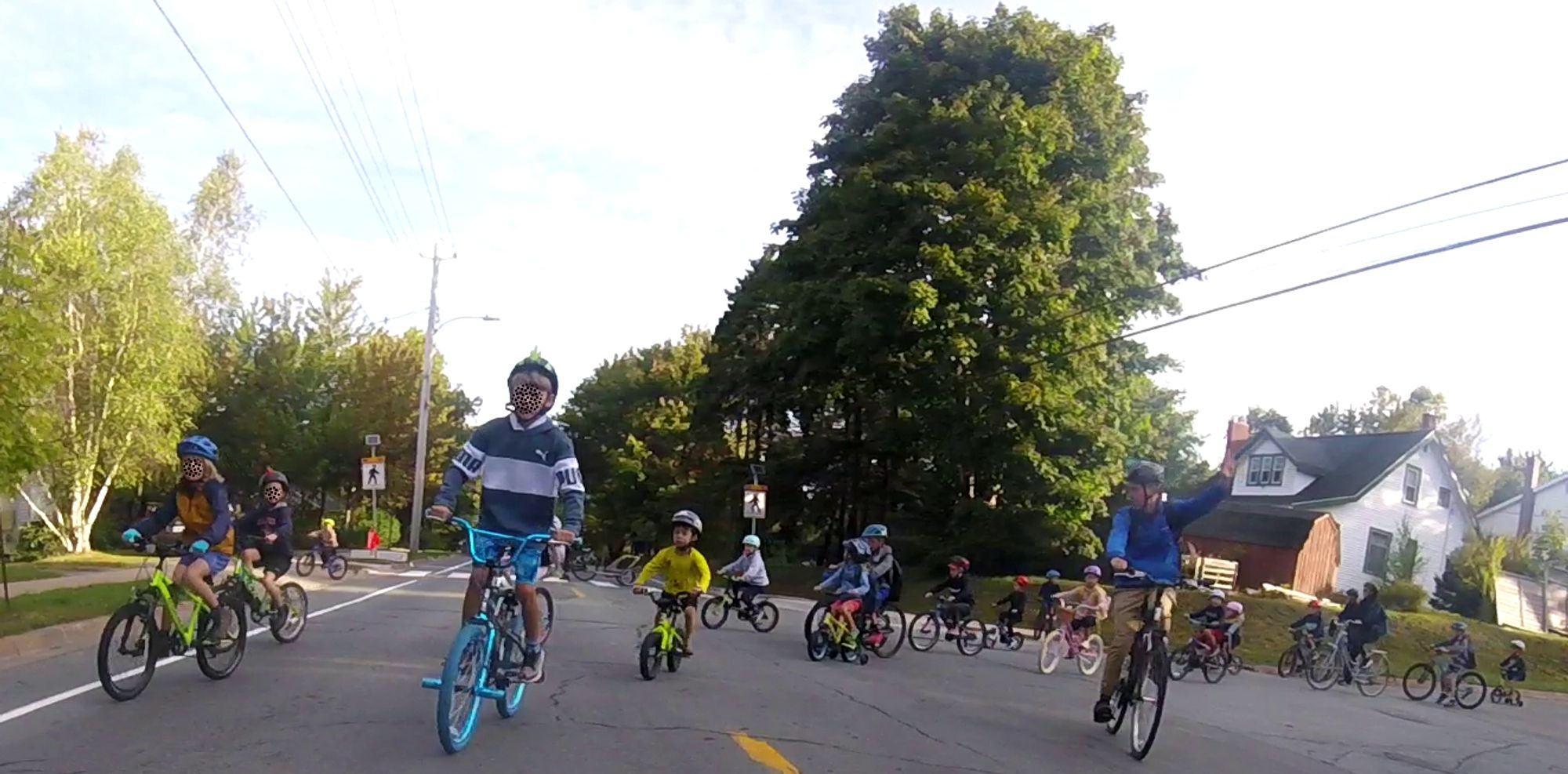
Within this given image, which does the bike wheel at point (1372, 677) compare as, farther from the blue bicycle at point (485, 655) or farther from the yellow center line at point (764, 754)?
the blue bicycle at point (485, 655)

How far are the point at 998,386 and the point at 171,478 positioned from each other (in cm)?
3264

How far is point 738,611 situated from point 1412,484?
36.4 m

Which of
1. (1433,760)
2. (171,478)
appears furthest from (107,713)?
(171,478)

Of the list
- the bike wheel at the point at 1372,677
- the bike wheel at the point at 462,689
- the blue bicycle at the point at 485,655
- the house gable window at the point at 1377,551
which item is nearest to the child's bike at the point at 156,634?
the blue bicycle at the point at 485,655

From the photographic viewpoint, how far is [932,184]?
106ft

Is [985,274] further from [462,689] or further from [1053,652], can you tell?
[462,689]

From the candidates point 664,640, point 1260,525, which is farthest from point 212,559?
point 1260,525

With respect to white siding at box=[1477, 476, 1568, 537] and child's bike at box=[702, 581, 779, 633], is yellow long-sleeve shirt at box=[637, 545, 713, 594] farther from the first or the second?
white siding at box=[1477, 476, 1568, 537]

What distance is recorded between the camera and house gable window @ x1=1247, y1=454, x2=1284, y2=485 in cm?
4919

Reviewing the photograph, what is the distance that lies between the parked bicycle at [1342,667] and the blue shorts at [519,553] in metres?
16.7

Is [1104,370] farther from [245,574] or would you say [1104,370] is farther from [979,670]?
[245,574]

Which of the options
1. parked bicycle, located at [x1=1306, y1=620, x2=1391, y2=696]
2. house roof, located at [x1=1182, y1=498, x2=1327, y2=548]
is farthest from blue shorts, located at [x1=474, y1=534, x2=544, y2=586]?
house roof, located at [x1=1182, y1=498, x2=1327, y2=548]

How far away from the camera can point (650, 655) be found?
10.7 metres

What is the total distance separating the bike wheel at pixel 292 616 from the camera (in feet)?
38.6
